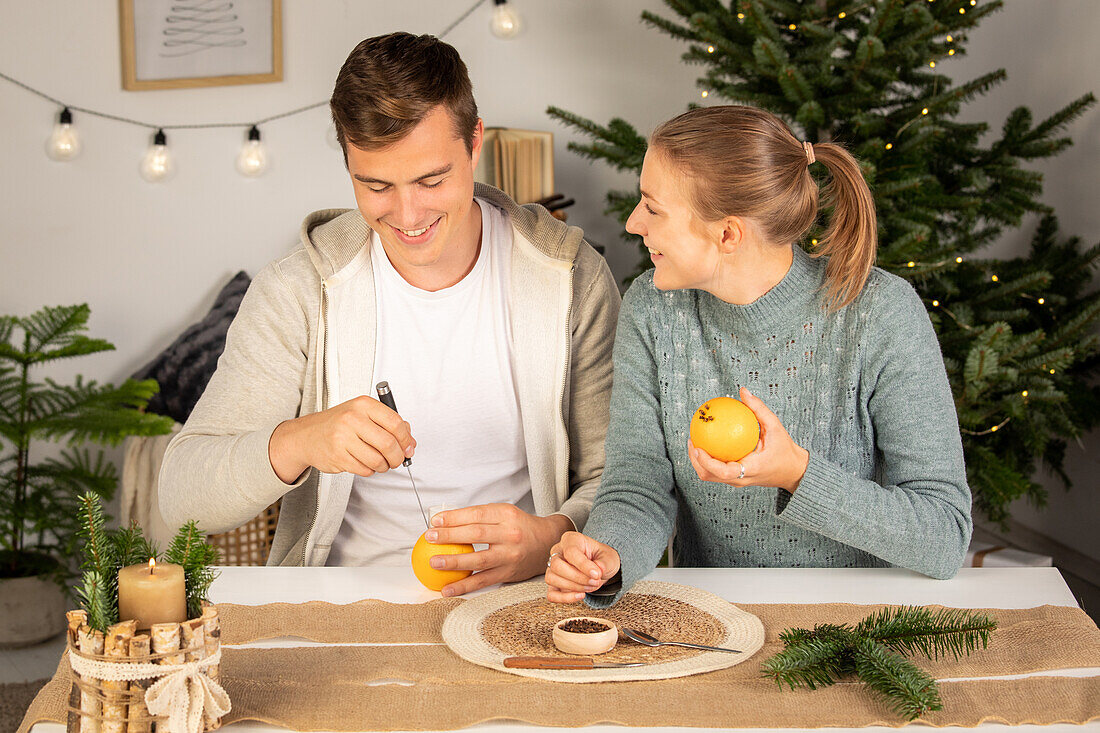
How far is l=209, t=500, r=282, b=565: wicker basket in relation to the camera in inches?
105

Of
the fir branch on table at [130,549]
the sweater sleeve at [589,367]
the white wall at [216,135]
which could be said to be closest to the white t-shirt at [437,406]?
the sweater sleeve at [589,367]

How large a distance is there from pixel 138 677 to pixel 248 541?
76.9 inches

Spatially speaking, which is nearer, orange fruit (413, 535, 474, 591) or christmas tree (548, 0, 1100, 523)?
orange fruit (413, 535, 474, 591)

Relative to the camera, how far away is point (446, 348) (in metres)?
1.70

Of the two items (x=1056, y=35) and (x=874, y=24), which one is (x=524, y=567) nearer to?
(x=874, y=24)

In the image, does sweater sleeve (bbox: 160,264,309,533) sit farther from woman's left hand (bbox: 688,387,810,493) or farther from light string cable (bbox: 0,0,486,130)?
light string cable (bbox: 0,0,486,130)

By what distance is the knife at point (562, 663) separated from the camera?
986 mm

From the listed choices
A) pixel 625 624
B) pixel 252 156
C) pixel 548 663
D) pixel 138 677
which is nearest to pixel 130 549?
pixel 138 677

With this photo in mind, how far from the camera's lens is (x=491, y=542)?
130 cm

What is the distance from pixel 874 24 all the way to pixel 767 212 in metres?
1.13

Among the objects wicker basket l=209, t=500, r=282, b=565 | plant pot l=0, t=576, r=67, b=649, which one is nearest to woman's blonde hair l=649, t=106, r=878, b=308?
wicker basket l=209, t=500, r=282, b=565

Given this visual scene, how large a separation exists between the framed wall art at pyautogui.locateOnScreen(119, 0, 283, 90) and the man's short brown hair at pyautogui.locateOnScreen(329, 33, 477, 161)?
5.98 ft

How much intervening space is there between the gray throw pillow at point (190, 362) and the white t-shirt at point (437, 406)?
4.92 feet

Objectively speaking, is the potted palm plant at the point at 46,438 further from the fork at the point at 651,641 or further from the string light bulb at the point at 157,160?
the fork at the point at 651,641
